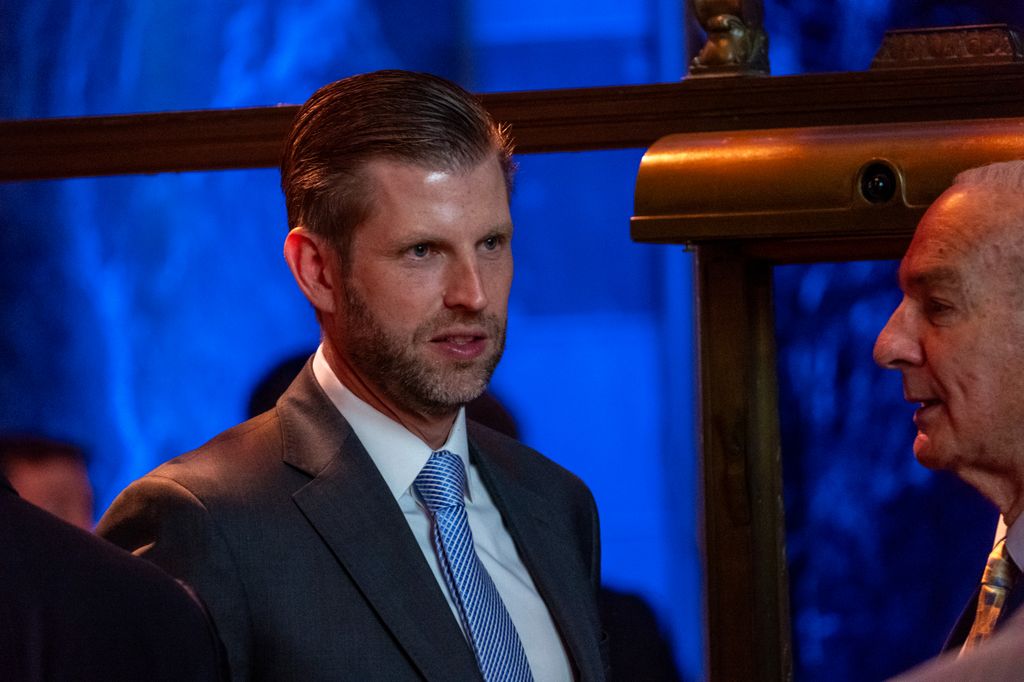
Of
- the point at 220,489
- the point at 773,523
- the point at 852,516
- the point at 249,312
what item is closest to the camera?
the point at 220,489

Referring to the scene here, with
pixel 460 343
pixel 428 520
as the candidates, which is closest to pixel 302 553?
pixel 428 520

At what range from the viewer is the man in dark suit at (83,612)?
1.03 m

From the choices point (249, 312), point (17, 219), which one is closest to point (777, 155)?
point (249, 312)

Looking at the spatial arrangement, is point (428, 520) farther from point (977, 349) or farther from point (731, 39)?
point (731, 39)

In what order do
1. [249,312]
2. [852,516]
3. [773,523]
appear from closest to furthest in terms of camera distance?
[773,523], [852,516], [249,312]

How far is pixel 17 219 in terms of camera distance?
3.14 metres

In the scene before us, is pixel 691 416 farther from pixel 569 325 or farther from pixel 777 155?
pixel 777 155

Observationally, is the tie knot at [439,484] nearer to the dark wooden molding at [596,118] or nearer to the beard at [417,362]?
the beard at [417,362]

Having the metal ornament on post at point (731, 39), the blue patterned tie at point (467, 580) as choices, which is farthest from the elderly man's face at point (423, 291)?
the metal ornament on post at point (731, 39)

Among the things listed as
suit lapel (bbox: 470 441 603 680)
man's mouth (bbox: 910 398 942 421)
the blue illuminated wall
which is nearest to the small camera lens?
man's mouth (bbox: 910 398 942 421)

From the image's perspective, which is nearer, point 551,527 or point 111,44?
point 551,527

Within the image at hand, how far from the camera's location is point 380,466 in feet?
6.59

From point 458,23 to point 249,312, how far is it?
2.50 feet

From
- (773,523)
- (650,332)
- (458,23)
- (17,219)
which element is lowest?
(773,523)
